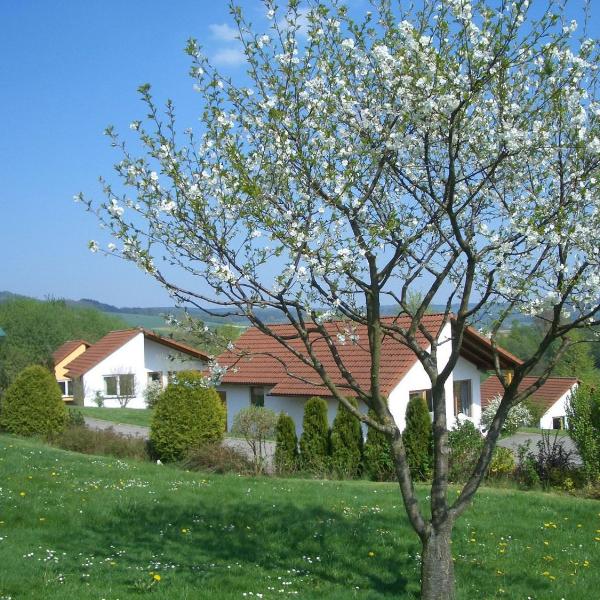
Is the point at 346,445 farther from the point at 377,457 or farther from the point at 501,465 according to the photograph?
the point at 501,465

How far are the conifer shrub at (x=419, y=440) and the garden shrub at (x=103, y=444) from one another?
6.31 m

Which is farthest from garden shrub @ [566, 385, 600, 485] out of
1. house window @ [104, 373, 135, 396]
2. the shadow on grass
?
house window @ [104, 373, 135, 396]

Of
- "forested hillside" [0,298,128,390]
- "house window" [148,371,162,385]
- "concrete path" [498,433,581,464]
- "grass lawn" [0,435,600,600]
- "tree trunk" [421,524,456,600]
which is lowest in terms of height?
"concrete path" [498,433,581,464]

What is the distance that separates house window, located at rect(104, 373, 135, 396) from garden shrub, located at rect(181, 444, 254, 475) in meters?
24.4

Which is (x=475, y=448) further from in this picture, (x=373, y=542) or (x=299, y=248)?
(x=299, y=248)

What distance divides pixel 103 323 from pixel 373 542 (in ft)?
207

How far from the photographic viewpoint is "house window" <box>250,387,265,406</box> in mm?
23328

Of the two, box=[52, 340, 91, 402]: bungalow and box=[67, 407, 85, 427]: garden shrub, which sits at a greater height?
box=[52, 340, 91, 402]: bungalow

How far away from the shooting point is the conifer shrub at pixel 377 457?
14.4 metres

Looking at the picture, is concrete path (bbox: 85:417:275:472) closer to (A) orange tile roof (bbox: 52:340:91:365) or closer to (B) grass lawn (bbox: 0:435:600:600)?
(B) grass lawn (bbox: 0:435:600:600)

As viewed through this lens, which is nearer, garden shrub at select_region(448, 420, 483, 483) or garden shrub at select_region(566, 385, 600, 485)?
garden shrub at select_region(566, 385, 600, 485)

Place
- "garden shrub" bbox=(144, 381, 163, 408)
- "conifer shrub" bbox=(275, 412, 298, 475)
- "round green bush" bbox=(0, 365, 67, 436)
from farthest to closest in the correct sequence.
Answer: "garden shrub" bbox=(144, 381, 163, 408)
"round green bush" bbox=(0, 365, 67, 436)
"conifer shrub" bbox=(275, 412, 298, 475)

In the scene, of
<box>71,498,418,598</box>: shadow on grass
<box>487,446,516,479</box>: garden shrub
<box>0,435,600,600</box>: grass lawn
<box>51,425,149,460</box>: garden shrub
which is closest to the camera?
<box>0,435,600,600</box>: grass lawn

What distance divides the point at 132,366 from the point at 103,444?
76.8ft
